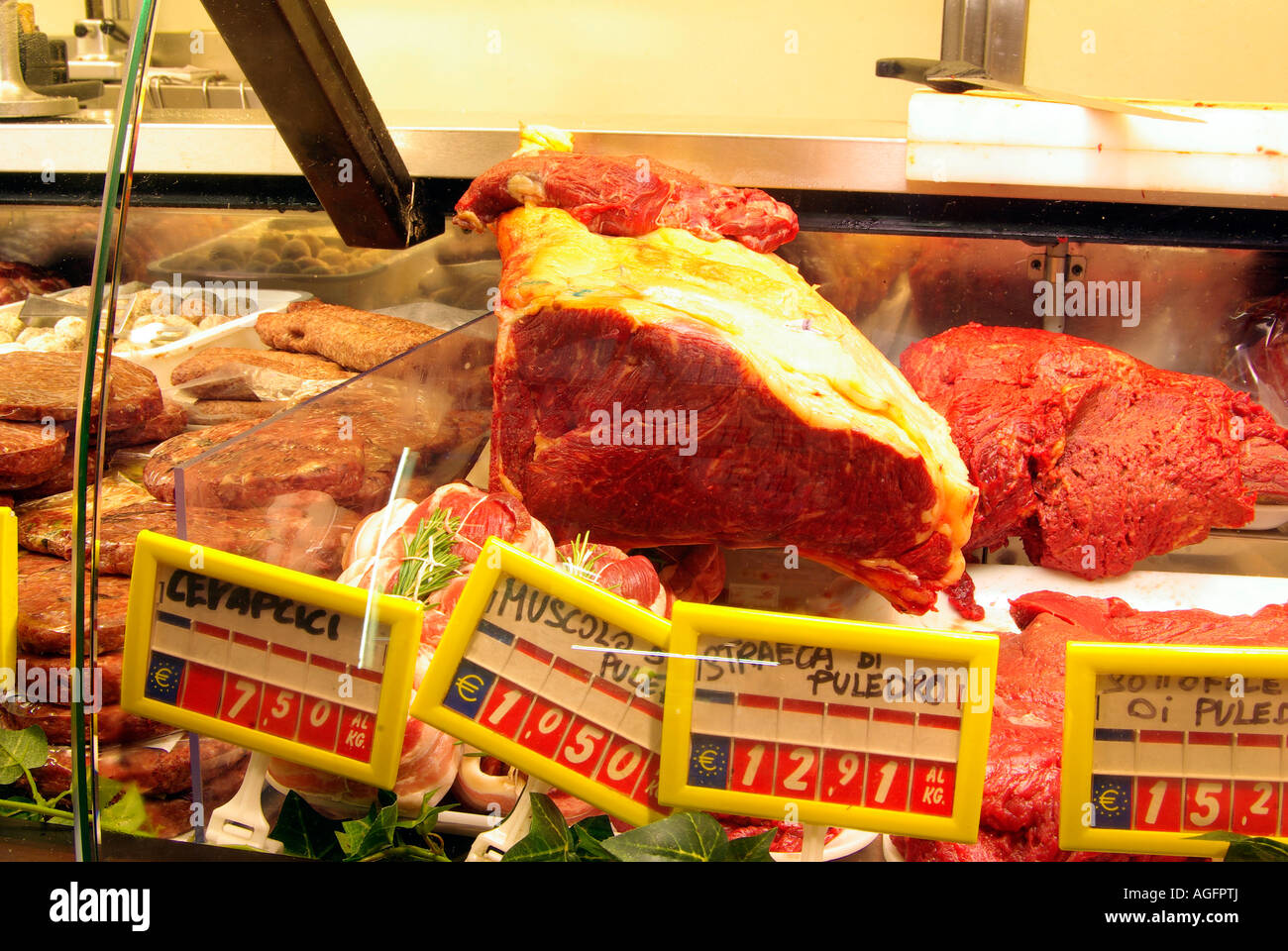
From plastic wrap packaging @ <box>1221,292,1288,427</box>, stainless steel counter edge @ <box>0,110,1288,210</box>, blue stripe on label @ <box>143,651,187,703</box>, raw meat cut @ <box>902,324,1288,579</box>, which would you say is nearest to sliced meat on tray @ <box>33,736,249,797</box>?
blue stripe on label @ <box>143,651,187,703</box>

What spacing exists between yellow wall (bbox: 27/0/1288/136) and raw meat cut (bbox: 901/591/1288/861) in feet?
3.54

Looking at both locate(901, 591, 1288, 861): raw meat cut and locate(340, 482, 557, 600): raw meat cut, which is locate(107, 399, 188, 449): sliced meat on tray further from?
locate(901, 591, 1288, 861): raw meat cut

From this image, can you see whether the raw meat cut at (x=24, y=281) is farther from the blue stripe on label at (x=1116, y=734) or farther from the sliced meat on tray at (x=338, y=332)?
the blue stripe on label at (x=1116, y=734)

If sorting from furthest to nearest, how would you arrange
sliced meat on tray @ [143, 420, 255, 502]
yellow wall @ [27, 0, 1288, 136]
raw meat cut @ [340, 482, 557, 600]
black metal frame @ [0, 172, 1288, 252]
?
yellow wall @ [27, 0, 1288, 136] < black metal frame @ [0, 172, 1288, 252] < sliced meat on tray @ [143, 420, 255, 502] < raw meat cut @ [340, 482, 557, 600]

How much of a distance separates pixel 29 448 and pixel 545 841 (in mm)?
1300

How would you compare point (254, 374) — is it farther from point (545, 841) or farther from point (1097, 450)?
point (1097, 450)

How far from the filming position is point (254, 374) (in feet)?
5.77

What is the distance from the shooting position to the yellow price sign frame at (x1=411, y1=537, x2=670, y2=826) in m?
1.08

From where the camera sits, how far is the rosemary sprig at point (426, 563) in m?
1.35

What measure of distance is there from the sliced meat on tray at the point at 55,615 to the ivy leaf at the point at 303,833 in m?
0.49

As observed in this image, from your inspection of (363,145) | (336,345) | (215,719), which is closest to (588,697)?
(215,719)

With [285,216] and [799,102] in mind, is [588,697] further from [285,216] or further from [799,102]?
[799,102]

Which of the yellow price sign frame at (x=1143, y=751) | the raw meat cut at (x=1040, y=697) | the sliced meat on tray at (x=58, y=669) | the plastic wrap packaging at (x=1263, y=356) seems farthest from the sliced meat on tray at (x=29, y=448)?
the plastic wrap packaging at (x=1263, y=356)
